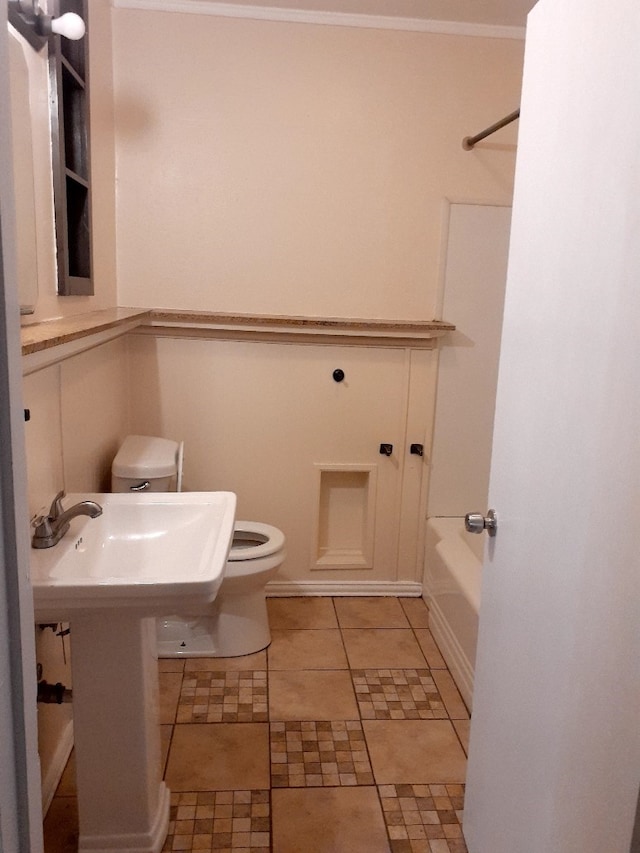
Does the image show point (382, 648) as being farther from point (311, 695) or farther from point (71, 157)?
point (71, 157)

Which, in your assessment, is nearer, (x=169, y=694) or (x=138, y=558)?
(x=138, y=558)

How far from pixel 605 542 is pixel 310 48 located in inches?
92.6

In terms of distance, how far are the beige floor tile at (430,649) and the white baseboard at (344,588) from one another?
0.30m

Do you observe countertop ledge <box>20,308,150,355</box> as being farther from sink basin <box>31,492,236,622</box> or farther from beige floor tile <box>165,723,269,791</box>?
beige floor tile <box>165,723,269,791</box>

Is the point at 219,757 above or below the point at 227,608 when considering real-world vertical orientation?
below

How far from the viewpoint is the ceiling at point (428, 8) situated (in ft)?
7.95

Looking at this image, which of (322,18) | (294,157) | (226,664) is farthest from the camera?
(294,157)

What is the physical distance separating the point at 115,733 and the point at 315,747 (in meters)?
0.71

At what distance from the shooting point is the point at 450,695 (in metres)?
2.29

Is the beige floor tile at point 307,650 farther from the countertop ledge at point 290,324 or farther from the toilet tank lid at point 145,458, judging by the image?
the countertop ledge at point 290,324

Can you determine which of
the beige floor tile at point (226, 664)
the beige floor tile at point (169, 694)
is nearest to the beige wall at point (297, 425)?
the beige floor tile at point (226, 664)

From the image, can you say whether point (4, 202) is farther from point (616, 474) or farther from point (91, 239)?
point (91, 239)

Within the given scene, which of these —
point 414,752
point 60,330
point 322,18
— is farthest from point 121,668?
point 322,18

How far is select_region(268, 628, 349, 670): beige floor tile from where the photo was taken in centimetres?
245
